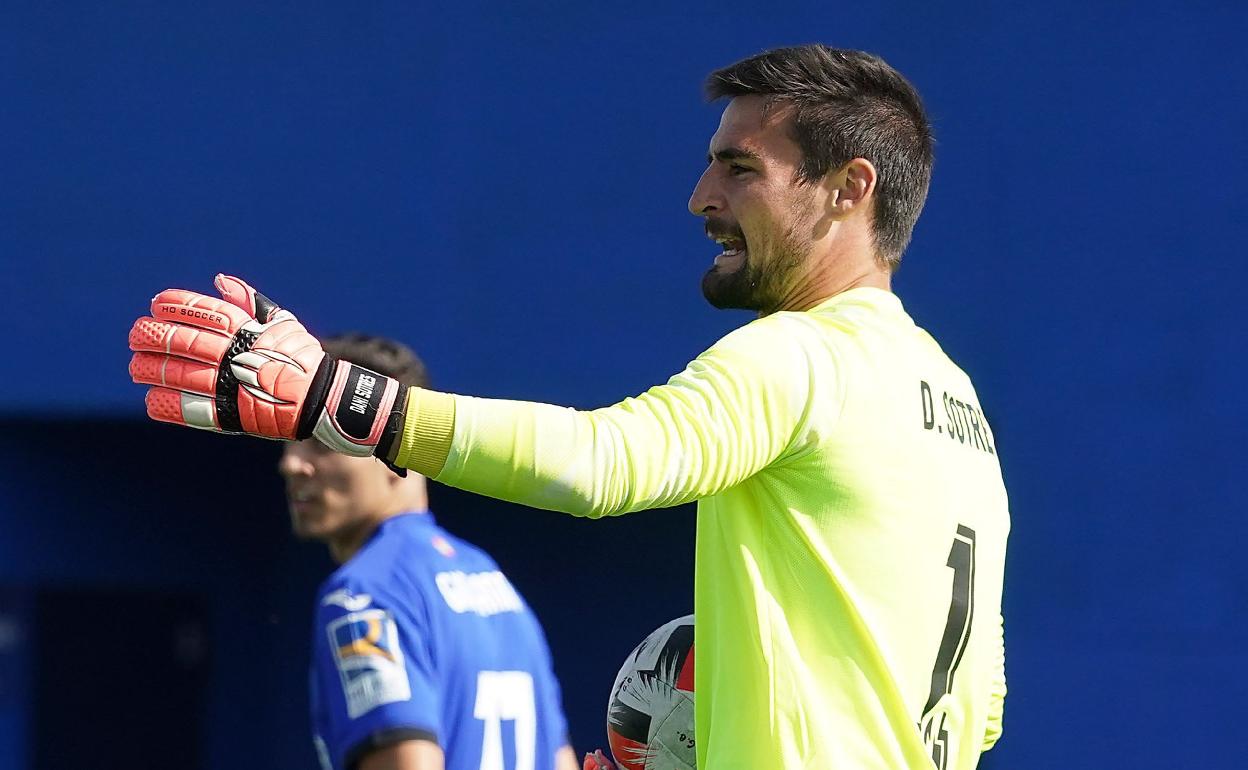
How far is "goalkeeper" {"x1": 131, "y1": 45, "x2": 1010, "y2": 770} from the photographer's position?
2074mm

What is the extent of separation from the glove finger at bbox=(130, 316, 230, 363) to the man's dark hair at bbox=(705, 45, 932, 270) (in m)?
0.95

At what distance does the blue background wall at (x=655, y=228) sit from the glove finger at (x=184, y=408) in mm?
3585

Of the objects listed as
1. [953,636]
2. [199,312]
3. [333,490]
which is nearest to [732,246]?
[953,636]

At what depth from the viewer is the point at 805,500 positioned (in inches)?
91.5

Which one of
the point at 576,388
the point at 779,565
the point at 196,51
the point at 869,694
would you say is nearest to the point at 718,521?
the point at 779,565

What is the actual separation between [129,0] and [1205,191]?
3809 millimetres

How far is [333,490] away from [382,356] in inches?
16.5

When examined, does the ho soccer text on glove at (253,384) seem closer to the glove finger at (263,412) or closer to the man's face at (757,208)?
the glove finger at (263,412)

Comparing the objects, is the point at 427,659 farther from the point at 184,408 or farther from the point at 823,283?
the point at 184,408

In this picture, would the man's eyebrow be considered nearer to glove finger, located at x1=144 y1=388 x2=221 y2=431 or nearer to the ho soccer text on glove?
the ho soccer text on glove

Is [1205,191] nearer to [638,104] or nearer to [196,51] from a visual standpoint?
[638,104]

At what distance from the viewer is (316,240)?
5.73 meters

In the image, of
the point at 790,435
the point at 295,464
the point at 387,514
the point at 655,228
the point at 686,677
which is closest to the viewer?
the point at 790,435

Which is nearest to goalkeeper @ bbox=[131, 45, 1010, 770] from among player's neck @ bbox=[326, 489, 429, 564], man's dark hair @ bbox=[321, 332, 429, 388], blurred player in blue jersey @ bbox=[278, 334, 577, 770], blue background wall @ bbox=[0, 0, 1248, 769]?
blurred player in blue jersey @ bbox=[278, 334, 577, 770]
